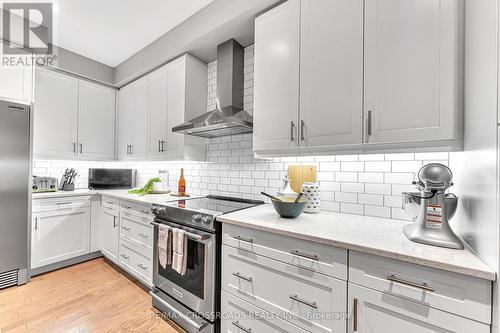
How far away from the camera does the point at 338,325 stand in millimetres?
1050

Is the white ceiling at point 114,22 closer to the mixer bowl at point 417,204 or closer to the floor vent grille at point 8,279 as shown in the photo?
the mixer bowl at point 417,204

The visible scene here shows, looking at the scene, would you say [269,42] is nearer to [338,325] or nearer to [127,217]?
[338,325]

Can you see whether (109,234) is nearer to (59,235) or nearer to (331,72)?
(59,235)

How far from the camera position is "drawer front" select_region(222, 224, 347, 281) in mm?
1056

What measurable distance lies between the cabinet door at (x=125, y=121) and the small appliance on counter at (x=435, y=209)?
3.32 metres

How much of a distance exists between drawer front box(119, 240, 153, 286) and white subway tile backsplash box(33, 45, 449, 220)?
90cm

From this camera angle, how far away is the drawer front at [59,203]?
2.45m

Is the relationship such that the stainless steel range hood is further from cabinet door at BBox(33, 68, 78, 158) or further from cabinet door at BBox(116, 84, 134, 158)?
cabinet door at BBox(33, 68, 78, 158)

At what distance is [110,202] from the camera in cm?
271

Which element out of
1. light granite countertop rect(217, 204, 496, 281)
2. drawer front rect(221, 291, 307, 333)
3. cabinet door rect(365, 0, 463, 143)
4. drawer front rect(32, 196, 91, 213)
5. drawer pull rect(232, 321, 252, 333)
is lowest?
drawer pull rect(232, 321, 252, 333)

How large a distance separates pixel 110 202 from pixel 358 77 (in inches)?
117

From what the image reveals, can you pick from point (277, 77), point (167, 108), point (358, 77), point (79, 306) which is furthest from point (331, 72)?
point (79, 306)

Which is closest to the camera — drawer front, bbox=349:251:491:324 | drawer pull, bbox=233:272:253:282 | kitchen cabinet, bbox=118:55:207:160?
drawer front, bbox=349:251:491:324

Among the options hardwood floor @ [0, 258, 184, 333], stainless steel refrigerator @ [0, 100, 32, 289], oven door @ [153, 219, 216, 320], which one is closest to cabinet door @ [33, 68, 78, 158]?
stainless steel refrigerator @ [0, 100, 32, 289]
